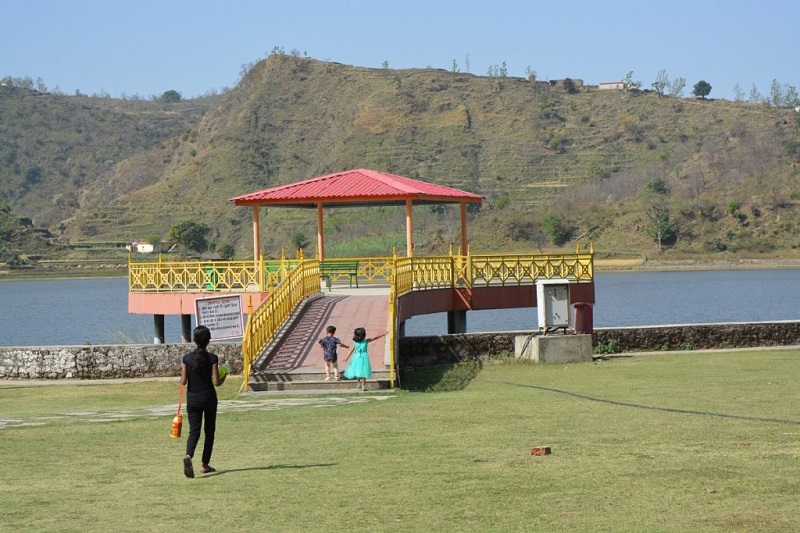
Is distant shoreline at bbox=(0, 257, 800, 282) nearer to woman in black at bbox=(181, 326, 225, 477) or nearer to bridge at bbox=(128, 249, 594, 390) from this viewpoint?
bridge at bbox=(128, 249, 594, 390)

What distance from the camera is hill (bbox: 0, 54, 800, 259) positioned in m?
121

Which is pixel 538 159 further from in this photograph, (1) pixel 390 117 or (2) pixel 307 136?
(2) pixel 307 136

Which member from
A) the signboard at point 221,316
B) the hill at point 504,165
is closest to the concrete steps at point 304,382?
the signboard at point 221,316

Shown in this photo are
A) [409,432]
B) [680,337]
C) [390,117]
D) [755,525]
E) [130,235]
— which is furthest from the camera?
[390,117]

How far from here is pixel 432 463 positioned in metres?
11.6

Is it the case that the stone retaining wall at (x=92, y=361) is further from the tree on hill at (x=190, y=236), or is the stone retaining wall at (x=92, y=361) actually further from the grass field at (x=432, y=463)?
the tree on hill at (x=190, y=236)

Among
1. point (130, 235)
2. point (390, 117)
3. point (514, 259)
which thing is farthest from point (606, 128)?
point (514, 259)

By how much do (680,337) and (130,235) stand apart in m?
137

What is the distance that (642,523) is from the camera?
8.81 metres

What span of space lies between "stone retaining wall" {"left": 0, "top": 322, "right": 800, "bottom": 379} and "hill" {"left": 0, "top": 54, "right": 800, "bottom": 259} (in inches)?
2955

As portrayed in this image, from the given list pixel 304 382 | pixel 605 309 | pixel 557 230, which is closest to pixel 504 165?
pixel 557 230

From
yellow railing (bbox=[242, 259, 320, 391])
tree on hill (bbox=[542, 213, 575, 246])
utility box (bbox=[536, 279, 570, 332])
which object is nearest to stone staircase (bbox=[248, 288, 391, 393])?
yellow railing (bbox=[242, 259, 320, 391])

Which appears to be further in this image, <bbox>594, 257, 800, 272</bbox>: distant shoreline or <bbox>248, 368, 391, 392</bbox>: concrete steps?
<bbox>594, 257, 800, 272</bbox>: distant shoreline

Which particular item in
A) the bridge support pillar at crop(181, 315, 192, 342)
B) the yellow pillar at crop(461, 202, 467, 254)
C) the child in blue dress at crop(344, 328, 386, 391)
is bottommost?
the bridge support pillar at crop(181, 315, 192, 342)
